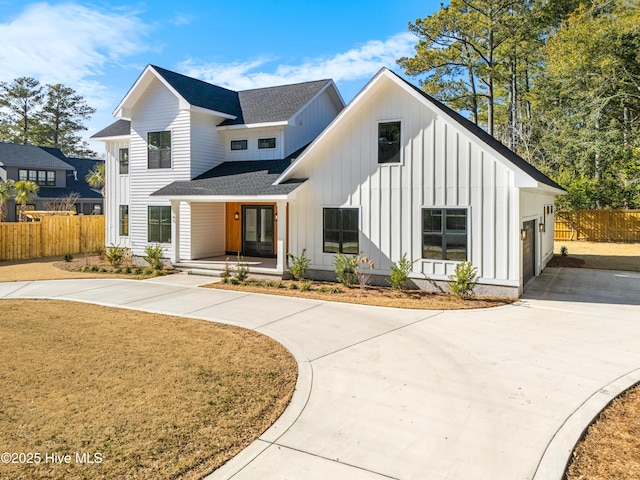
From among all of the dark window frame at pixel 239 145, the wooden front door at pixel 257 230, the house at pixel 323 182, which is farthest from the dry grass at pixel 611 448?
the dark window frame at pixel 239 145

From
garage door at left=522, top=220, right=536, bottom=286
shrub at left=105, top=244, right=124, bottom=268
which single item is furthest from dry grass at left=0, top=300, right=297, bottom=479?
garage door at left=522, top=220, right=536, bottom=286

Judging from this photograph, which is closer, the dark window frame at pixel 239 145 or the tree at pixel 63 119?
the dark window frame at pixel 239 145

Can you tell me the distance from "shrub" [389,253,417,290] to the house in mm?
204

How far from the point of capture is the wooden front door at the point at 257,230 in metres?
17.7

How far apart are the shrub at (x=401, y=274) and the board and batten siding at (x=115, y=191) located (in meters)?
12.9

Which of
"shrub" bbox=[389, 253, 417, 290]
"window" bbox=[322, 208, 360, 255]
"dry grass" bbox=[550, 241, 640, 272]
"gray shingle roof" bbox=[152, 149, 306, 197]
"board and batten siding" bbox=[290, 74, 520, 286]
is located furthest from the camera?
A: "dry grass" bbox=[550, 241, 640, 272]

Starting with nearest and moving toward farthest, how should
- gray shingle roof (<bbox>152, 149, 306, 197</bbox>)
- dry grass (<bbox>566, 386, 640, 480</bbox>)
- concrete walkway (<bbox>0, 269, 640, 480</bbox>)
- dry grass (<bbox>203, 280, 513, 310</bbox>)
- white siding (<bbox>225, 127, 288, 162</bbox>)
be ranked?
dry grass (<bbox>566, 386, 640, 480</bbox>)
concrete walkway (<bbox>0, 269, 640, 480</bbox>)
dry grass (<bbox>203, 280, 513, 310</bbox>)
gray shingle roof (<bbox>152, 149, 306, 197</bbox>)
white siding (<bbox>225, 127, 288, 162</bbox>)

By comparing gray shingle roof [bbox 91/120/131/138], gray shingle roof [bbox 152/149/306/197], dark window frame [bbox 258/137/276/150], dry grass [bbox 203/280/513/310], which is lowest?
dry grass [bbox 203/280/513/310]

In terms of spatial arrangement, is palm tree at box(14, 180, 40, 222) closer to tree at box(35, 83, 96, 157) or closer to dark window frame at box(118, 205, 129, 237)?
dark window frame at box(118, 205, 129, 237)

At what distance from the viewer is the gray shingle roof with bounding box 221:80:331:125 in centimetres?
Answer: 1794

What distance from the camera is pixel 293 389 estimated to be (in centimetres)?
554

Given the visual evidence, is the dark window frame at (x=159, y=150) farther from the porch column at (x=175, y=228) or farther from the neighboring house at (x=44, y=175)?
the neighboring house at (x=44, y=175)

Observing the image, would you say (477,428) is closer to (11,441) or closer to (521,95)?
(11,441)

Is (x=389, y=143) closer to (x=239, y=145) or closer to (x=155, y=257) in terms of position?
(x=239, y=145)
